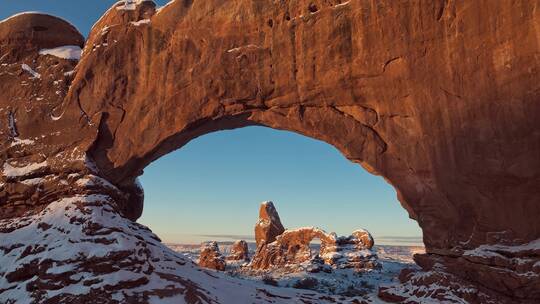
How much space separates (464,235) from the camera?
628 inches

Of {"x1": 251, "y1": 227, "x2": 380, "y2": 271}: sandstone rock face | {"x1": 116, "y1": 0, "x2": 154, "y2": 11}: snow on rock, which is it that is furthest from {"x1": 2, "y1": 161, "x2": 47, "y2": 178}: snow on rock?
{"x1": 251, "y1": 227, "x2": 380, "y2": 271}: sandstone rock face

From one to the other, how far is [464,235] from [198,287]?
1101 cm

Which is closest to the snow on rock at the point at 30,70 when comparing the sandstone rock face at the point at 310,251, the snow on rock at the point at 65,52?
the snow on rock at the point at 65,52

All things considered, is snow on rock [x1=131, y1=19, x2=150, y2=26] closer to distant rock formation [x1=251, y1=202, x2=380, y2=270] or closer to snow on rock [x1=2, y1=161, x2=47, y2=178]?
snow on rock [x1=2, y1=161, x2=47, y2=178]

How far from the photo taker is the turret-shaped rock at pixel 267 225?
7688 cm

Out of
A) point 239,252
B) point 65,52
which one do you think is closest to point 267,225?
point 239,252

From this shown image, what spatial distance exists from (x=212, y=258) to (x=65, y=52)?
4925 centimetres

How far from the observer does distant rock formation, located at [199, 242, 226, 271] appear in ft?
213

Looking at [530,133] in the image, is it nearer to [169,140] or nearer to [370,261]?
[169,140]

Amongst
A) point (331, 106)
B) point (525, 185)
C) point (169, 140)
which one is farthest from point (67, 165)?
point (525, 185)

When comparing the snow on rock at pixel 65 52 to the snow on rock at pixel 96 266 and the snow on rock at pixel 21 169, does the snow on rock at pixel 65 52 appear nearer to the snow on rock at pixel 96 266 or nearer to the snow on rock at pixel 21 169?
the snow on rock at pixel 21 169

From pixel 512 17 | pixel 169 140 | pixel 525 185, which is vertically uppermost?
pixel 512 17

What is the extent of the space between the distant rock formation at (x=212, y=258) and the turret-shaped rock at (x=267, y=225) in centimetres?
1020

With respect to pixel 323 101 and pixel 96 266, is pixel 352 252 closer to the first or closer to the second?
pixel 323 101
